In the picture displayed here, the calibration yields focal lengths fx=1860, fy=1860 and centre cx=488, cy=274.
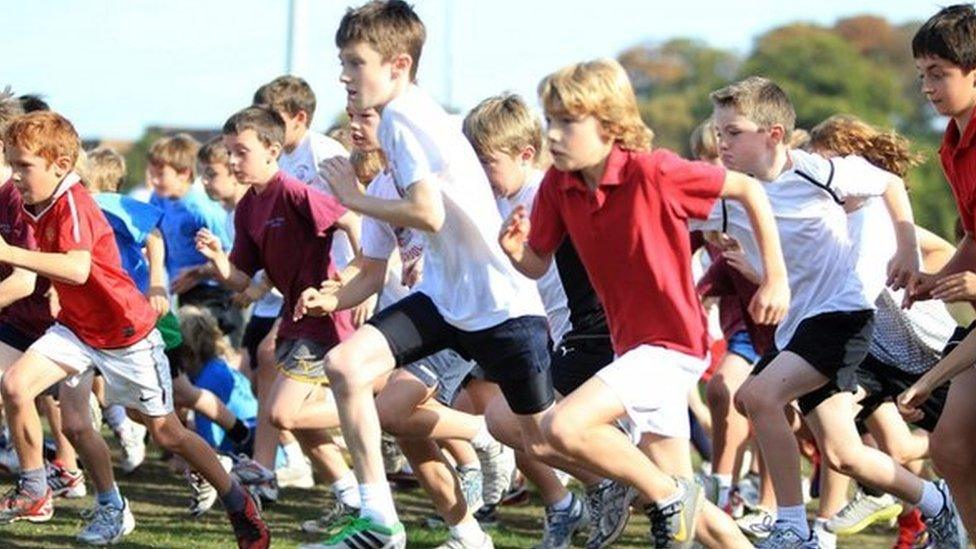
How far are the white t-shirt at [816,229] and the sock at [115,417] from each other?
4.65 meters

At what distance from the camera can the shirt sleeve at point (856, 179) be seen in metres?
7.57

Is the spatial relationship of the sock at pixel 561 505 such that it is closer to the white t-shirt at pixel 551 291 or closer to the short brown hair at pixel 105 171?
the white t-shirt at pixel 551 291

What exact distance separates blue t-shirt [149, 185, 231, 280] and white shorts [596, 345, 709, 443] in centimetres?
545

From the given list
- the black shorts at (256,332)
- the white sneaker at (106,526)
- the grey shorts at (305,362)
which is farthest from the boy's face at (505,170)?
the black shorts at (256,332)

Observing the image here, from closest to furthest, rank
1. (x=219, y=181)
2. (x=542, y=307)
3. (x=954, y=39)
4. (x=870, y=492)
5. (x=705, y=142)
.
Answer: (x=954, y=39) < (x=542, y=307) < (x=870, y=492) < (x=705, y=142) < (x=219, y=181)

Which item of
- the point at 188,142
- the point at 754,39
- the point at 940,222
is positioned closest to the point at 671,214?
the point at 188,142

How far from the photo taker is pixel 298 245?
9.09 m

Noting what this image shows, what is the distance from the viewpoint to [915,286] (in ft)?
22.9

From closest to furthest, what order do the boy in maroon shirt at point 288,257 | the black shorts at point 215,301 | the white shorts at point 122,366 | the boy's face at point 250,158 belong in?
1. the white shorts at point 122,366
2. the boy in maroon shirt at point 288,257
3. the boy's face at point 250,158
4. the black shorts at point 215,301

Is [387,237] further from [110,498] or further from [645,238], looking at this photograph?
[110,498]

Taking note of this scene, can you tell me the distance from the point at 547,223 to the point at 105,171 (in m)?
4.91

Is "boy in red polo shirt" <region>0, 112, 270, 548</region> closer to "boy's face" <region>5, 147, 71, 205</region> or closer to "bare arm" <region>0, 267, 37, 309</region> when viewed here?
"boy's face" <region>5, 147, 71, 205</region>

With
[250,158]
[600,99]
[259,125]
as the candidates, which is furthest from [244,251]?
[600,99]

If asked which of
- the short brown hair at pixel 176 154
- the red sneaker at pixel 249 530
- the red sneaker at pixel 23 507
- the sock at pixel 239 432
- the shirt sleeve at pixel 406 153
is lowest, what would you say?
the sock at pixel 239 432
